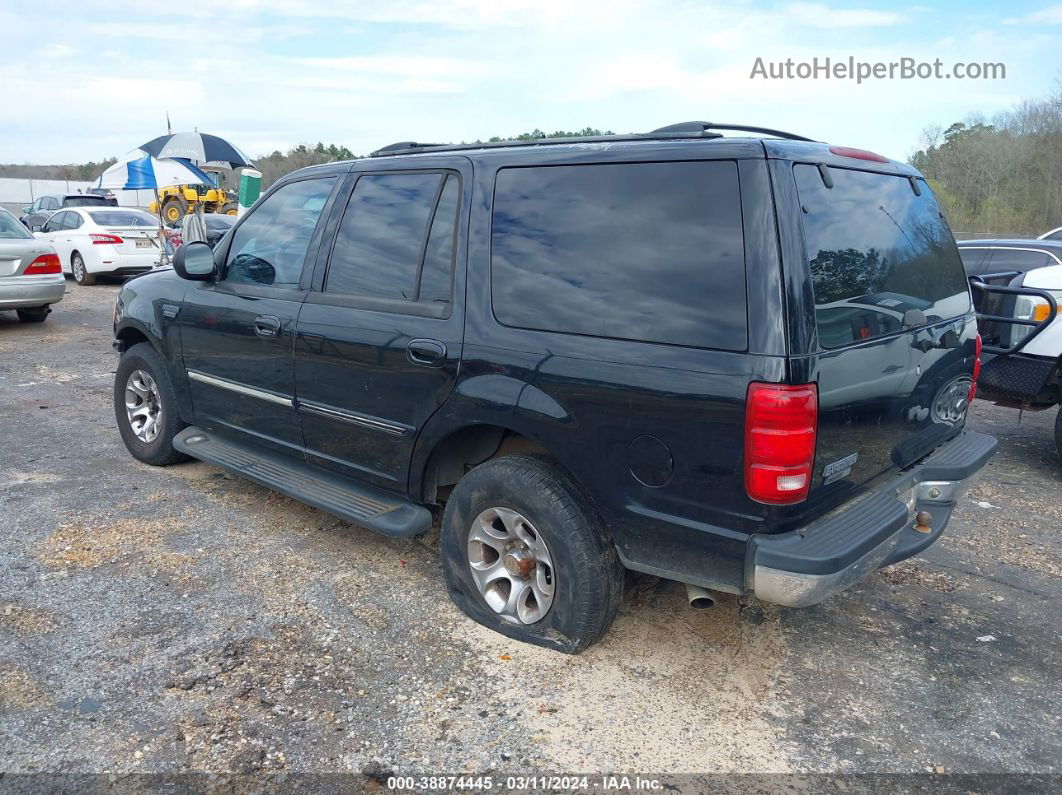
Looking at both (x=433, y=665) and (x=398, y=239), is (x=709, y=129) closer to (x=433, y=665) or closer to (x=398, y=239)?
(x=398, y=239)

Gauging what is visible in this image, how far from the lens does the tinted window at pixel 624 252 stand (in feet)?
8.70

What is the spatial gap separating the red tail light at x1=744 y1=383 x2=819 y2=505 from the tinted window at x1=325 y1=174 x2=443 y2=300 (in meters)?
1.65

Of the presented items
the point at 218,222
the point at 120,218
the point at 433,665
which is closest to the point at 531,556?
the point at 433,665

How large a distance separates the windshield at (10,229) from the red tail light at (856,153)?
420 inches

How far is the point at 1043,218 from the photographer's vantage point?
83.9 ft

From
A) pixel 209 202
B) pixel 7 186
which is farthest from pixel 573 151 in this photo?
pixel 7 186

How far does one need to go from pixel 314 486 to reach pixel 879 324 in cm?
267

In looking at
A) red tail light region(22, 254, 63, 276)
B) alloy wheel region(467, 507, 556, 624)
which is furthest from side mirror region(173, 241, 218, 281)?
red tail light region(22, 254, 63, 276)

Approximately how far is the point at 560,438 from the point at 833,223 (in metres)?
1.22

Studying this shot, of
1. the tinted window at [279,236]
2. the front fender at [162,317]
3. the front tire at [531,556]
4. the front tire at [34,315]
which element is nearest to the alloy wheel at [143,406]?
the front fender at [162,317]

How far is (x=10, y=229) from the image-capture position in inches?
415

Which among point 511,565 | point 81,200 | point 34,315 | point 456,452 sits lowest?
point 511,565

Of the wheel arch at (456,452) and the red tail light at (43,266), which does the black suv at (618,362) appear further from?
the red tail light at (43,266)

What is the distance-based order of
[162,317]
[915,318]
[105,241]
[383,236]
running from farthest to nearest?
[105,241] → [162,317] → [383,236] → [915,318]
